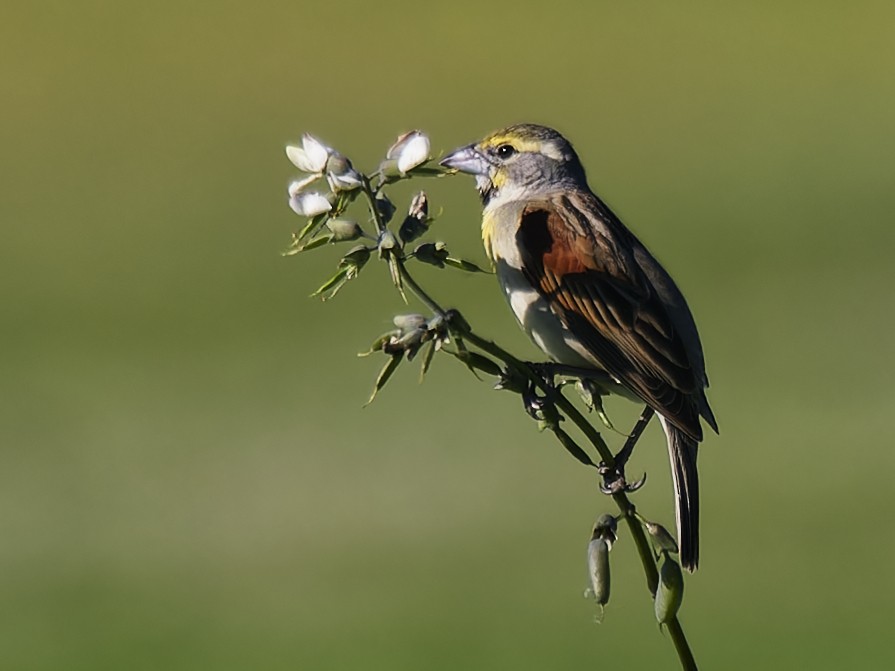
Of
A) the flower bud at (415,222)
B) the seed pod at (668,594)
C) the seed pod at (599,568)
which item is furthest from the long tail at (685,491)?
the flower bud at (415,222)

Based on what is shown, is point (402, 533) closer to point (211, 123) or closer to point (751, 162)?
point (751, 162)

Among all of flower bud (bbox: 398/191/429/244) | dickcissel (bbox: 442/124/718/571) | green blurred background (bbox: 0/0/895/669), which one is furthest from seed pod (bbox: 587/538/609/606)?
green blurred background (bbox: 0/0/895/669)

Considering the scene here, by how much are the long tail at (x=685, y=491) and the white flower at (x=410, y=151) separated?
96cm

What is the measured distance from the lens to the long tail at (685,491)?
3.17 meters

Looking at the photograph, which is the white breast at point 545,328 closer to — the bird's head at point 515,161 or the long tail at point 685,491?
the long tail at point 685,491

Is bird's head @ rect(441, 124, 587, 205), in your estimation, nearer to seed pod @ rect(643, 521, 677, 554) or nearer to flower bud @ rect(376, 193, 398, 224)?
flower bud @ rect(376, 193, 398, 224)

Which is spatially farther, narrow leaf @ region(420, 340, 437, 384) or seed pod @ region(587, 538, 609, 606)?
seed pod @ region(587, 538, 609, 606)

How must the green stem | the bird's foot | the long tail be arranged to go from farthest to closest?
the long tail → the bird's foot → the green stem

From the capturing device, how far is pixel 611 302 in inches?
151

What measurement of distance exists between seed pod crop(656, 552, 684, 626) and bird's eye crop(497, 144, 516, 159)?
2071 millimetres

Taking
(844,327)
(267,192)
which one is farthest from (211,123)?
(844,327)

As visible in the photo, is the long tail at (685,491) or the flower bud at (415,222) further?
the long tail at (685,491)

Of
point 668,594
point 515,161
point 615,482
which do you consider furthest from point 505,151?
point 668,594

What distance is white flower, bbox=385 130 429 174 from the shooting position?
8.29 ft
